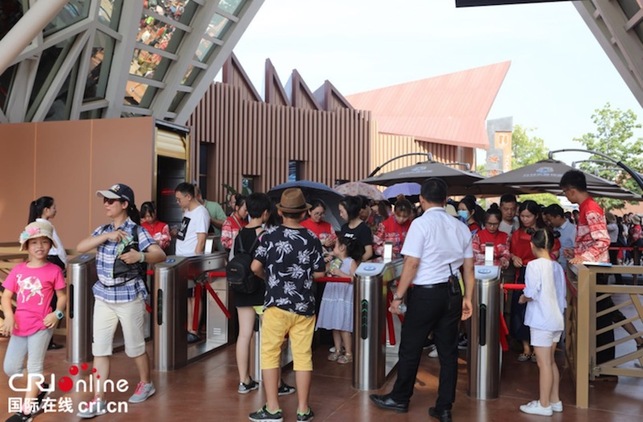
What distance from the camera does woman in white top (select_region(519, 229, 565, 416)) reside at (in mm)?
4430

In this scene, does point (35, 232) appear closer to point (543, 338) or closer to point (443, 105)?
point (543, 338)

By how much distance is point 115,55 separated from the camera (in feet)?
39.2

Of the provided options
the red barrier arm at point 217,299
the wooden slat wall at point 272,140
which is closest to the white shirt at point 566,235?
the red barrier arm at point 217,299

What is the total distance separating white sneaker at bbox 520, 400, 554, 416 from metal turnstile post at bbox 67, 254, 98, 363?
3973 millimetres

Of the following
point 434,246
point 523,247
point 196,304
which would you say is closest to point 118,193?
point 434,246

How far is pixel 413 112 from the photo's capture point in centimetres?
3109

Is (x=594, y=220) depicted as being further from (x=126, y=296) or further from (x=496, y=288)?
(x=126, y=296)

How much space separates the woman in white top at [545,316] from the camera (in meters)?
4.43

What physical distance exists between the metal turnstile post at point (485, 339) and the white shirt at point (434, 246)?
72cm

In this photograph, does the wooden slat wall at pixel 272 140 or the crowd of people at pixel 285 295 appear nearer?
the crowd of people at pixel 285 295

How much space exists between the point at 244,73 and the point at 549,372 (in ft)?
51.8

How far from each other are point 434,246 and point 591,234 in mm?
1694

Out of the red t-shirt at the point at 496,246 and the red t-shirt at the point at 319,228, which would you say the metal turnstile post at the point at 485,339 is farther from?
the red t-shirt at the point at 319,228

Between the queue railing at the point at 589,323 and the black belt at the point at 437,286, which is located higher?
the black belt at the point at 437,286
